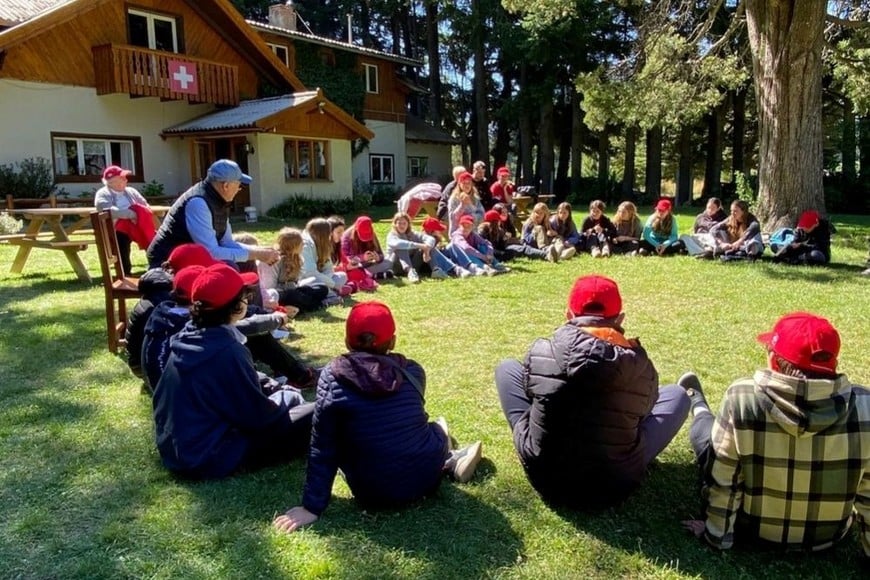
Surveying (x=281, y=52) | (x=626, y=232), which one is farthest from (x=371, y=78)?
(x=626, y=232)

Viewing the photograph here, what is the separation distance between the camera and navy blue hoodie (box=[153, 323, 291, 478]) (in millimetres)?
3080

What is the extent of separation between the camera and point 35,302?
7234 mm

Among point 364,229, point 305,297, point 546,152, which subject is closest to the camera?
point 305,297

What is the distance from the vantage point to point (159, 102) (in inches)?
714

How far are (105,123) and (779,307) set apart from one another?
16.1 m

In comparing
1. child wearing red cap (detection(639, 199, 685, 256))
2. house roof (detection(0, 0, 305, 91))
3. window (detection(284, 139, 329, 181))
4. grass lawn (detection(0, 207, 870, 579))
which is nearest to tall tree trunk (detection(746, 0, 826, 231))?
child wearing red cap (detection(639, 199, 685, 256))

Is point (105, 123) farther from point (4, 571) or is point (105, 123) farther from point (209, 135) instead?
point (4, 571)

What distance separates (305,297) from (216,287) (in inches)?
146

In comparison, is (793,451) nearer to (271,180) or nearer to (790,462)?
(790,462)

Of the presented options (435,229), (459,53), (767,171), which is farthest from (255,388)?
(459,53)

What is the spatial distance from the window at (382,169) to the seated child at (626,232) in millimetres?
16562

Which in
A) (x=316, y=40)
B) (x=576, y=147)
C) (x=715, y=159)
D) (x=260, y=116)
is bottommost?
(x=715, y=159)

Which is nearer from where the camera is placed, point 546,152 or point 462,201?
point 462,201

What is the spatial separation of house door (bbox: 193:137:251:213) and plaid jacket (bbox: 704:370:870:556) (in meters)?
17.6
